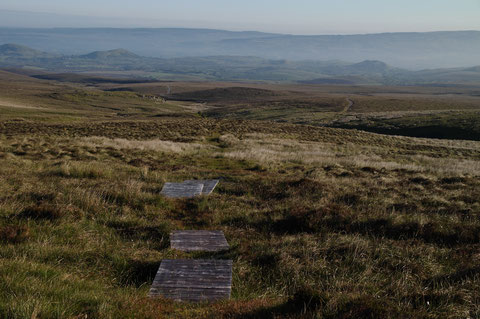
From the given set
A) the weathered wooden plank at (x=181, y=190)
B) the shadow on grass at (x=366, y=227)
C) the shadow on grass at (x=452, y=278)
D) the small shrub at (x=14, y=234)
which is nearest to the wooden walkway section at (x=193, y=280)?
the small shrub at (x=14, y=234)

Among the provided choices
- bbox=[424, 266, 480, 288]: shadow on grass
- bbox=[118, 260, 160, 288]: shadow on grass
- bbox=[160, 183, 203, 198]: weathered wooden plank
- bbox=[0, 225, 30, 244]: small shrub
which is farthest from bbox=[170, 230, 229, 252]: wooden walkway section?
bbox=[424, 266, 480, 288]: shadow on grass

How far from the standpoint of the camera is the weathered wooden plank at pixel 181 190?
34.5ft

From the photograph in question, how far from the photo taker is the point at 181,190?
11.1m

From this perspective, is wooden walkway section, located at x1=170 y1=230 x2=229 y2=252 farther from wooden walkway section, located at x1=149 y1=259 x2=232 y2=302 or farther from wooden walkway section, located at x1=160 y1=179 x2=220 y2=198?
wooden walkway section, located at x1=160 y1=179 x2=220 y2=198

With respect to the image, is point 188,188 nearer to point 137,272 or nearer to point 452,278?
point 137,272

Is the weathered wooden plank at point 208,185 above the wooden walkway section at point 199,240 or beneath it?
beneath

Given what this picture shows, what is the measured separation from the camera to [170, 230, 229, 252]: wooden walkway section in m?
6.80

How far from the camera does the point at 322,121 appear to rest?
71.3m

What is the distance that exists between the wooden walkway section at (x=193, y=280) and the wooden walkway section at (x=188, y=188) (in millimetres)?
4761

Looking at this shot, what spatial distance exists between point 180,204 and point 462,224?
23.1 feet

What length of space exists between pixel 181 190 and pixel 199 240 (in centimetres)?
412

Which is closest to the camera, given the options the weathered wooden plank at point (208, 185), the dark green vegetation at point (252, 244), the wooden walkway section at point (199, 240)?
the dark green vegetation at point (252, 244)

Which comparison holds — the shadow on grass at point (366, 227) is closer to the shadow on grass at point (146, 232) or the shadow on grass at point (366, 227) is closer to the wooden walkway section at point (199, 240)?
the wooden walkway section at point (199, 240)

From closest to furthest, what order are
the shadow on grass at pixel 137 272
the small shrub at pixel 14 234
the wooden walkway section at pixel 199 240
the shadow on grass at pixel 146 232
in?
the shadow on grass at pixel 137 272, the small shrub at pixel 14 234, the wooden walkway section at pixel 199 240, the shadow on grass at pixel 146 232
